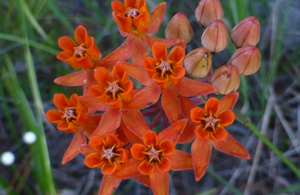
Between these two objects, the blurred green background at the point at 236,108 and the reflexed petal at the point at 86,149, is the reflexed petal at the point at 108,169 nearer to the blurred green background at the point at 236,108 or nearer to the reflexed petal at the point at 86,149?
the reflexed petal at the point at 86,149

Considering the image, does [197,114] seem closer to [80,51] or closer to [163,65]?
[163,65]

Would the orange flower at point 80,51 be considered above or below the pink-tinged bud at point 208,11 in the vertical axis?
below

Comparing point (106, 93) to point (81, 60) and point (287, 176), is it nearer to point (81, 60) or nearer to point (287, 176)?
point (81, 60)

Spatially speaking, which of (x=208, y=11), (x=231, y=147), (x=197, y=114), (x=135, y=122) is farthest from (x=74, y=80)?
(x=231, y=147)

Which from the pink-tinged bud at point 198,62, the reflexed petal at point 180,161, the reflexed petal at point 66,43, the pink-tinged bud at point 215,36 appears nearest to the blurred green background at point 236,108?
the reflexed petal at point 66,43

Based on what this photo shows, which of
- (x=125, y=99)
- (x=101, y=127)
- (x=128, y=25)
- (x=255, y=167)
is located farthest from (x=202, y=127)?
Answer: (x=255, y=167)

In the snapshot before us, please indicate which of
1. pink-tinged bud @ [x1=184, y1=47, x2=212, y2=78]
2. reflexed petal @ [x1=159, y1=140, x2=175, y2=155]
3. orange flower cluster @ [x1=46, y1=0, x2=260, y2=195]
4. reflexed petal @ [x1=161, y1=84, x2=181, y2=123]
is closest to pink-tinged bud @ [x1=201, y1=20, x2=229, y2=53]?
orange flower cluster @ [x1=46, y1=0, x2=260, y2=195]
